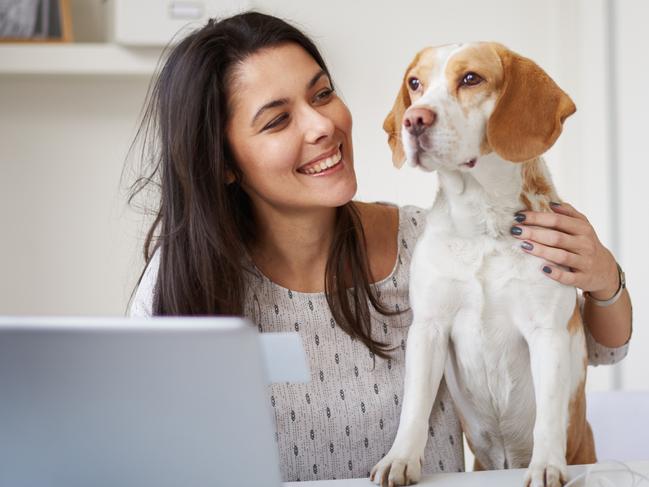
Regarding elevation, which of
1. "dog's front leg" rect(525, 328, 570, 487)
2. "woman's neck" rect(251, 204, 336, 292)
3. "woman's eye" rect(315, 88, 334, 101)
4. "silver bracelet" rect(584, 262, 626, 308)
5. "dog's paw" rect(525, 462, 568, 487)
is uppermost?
"woman's eye" rect(315, 88, 334, 101)

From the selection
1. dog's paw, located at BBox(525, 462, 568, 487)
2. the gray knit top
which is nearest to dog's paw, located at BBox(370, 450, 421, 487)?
dog's paw, located at BBox(525, 462, 568, 487)

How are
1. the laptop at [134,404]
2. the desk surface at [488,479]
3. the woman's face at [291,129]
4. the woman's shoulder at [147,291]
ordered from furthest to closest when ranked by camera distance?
the woman's shoulder at [147,291] → the woman's face at [291,129] → the desk surface at [488,479] → the laptop at [134,404]

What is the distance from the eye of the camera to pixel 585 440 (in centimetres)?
138

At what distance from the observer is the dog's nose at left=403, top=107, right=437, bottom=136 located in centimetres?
111

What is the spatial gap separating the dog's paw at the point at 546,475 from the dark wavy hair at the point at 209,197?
0.45m

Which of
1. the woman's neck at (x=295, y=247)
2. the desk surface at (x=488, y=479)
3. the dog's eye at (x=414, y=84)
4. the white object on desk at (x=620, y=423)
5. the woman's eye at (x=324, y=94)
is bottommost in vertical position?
the white object on desk at (x=620, y=423)

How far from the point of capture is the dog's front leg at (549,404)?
1.02 metres

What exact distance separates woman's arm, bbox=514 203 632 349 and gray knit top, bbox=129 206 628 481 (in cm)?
9

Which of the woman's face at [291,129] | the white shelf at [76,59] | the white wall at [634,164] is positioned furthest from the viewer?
the white shelf at [76,59]

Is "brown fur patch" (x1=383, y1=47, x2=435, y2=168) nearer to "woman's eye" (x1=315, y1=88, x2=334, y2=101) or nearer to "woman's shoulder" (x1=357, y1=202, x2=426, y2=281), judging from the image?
"woman's eye" (x1=315, y1=88, x2=334, y2=101)

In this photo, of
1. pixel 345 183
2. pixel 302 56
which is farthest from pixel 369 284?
pixel 302 56

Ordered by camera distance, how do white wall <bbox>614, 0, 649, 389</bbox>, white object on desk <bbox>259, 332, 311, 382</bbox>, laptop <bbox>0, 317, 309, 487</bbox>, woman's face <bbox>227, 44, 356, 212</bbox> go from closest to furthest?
→ 1. laptop <bbox>0, 317, 309, 487</bbox>
2. white object on desk <bbox>259, 332, 311, 382</bbox>
3. woman's face <bbox>227, 44, 356, 212</bbox>
4. white wall <bbox>614, 0, 649, 389</bbox>

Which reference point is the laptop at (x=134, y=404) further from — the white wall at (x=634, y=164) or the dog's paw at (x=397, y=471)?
the white wall at (x=634, y=164)

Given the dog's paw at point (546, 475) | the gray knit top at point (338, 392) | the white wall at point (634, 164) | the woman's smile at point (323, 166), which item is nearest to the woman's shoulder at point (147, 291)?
the gray knit top at point (338, 392)
